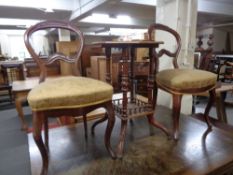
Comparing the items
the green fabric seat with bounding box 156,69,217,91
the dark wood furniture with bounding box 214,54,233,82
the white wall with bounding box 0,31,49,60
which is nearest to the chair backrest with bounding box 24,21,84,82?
the green fabric seat with bounding box 156,69,217,91

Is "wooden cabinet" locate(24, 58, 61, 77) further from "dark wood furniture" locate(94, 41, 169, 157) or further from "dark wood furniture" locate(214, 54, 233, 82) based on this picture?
"dark wood furniture" locate(214, 54, 233, 82)

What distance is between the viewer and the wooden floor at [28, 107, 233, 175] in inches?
47.4

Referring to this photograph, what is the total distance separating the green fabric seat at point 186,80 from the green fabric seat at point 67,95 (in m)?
0.55

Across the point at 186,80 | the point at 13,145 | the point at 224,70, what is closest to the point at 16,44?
the point at 13,145

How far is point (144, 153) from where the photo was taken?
1377mm

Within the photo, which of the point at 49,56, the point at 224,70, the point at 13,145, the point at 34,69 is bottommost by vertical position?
the point at 13,145

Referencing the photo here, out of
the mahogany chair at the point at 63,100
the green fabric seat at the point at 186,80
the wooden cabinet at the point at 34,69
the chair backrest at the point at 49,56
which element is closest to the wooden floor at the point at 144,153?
the mahogany chair at the point at 63,100

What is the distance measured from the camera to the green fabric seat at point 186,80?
139 centimetres

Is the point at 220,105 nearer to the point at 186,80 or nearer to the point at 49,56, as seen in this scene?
the point at 186,80

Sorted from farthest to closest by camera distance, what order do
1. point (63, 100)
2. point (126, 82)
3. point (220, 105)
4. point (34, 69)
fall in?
1. point (34, 69)
2. point (220, 105)
3. point (126, 82)
4. point (63, 100)

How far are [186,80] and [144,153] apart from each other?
65 centimetres

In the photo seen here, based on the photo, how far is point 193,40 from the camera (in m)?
2.38

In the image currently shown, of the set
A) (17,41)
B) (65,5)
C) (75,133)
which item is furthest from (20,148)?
(17,41)

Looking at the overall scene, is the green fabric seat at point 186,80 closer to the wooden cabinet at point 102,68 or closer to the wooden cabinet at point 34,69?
the wooden cabinet at point 102,68
